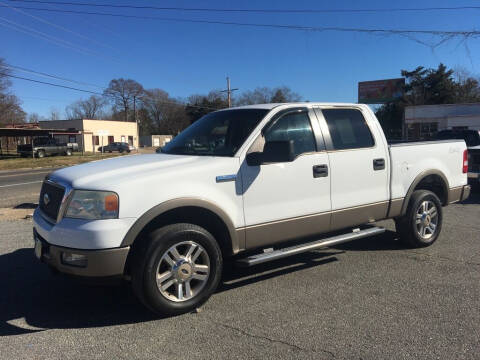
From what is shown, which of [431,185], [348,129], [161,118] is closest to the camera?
[348,129]

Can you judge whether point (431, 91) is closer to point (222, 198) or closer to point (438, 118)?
point (438, 118)

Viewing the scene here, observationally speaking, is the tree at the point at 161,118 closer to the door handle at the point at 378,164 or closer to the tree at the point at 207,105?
the tree at the point at 207,105

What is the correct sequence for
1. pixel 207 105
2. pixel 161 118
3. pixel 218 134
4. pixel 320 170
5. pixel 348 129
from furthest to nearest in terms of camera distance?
pixel 161 118
pixel 207 105
pixel 348 129
pixel 218 134
pixel 320 170

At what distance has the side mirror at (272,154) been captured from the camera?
151 inches

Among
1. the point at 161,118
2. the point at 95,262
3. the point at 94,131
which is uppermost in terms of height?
the point at 161,118

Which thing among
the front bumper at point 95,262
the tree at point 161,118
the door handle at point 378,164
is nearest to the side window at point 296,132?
the door handle at point 378,164

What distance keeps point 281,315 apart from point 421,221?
9.69ft

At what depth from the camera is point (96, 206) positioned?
130 inches

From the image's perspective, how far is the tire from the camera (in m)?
5.43

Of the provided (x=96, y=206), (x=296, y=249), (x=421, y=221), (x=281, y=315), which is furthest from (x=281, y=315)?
(x=421, y=221)

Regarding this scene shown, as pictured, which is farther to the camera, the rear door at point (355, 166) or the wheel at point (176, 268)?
the rear door at point (355, 166)

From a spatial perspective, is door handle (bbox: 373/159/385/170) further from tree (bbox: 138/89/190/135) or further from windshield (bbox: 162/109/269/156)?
tree (bbox: 138/89/190/135)

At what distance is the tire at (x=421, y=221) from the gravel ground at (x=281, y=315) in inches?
13.8

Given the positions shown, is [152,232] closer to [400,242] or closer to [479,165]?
[400,242]
